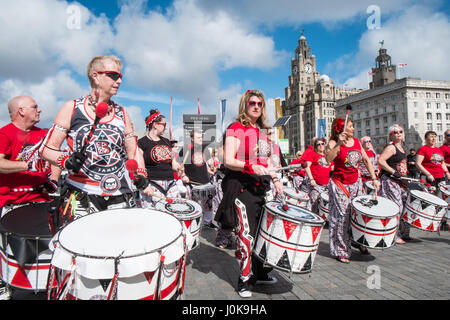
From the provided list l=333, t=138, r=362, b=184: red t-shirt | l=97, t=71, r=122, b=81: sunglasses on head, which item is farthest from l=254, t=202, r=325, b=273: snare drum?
l=333, t=138, r=362, b=184: red t-shirt

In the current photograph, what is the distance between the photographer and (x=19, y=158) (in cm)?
312

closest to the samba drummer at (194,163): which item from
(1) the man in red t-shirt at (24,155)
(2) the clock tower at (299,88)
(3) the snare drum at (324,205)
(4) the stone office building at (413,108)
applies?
(3) the snare drum at (324,205)

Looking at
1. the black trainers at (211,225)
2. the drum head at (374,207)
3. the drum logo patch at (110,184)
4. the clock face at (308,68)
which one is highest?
the clock face at (308,68)

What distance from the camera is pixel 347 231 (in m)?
4.77

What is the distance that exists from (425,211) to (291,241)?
4026 mm

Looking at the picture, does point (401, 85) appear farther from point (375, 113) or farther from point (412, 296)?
point (412, 296)

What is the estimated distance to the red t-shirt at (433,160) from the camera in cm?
694

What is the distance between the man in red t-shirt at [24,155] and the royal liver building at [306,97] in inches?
4219

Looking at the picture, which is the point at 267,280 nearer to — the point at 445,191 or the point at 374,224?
the point at 374,224

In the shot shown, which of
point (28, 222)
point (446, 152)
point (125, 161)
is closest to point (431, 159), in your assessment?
point (446, 152)

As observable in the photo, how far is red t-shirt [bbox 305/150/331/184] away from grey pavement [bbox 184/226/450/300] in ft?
7.71

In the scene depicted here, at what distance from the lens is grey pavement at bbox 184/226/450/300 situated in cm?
324

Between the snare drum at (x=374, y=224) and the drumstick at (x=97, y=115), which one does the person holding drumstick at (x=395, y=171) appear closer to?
the snare drum at (x=374, y=224)
